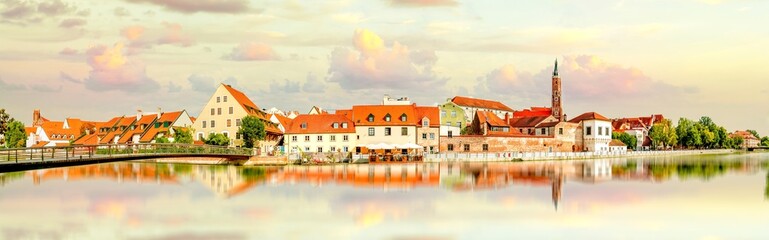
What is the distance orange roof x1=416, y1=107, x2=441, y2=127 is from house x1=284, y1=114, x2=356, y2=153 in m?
6.22

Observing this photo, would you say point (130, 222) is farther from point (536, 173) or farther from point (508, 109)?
point (508, 109)

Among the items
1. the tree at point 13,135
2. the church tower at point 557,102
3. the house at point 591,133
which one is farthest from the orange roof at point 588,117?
the tree at point 13,135

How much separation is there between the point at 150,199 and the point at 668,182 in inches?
1024

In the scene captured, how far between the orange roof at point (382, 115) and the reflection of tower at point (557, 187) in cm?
2007

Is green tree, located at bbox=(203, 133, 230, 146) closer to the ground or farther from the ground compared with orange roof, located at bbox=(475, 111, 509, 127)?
closer to the ground

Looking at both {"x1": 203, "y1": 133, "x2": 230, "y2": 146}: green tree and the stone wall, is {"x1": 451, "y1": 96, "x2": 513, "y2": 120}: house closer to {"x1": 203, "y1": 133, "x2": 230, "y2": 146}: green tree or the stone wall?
the stone wall

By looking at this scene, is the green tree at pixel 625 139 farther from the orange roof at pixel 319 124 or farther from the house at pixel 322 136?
→ the house at pixel 322 136

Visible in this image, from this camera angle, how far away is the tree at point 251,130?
5988 centimetres

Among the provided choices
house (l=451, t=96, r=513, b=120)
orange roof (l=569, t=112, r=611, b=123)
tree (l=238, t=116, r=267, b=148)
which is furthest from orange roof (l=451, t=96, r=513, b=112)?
tree (l=238, t=116, r=267, b=148)

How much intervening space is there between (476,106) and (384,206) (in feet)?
304

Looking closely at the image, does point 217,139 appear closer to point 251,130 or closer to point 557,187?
point 251,130

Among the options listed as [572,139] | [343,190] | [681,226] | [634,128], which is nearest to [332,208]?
[343,190]

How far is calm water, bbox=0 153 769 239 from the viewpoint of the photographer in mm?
19672

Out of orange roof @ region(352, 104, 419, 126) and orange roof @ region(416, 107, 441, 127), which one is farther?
orange roof @ region(416, 107, 441, 127)
